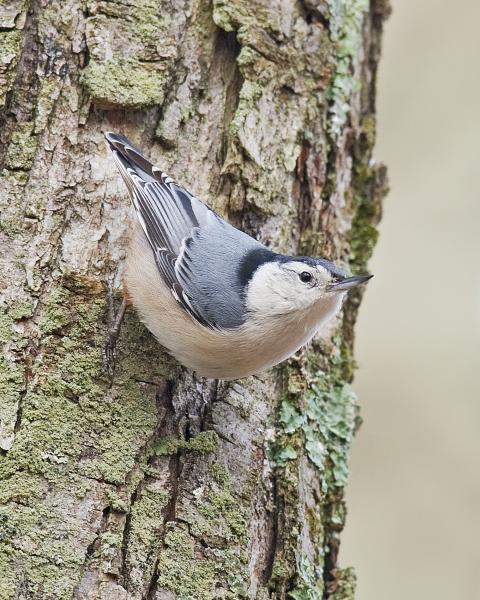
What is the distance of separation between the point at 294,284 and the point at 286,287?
1.5 inches

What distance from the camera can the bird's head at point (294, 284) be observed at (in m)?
2.66

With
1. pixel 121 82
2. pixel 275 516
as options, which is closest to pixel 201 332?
pixel 275 516

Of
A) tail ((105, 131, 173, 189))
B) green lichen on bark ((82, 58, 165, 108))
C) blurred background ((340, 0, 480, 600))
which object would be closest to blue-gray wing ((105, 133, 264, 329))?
tail ((105, 131, 173, 189))

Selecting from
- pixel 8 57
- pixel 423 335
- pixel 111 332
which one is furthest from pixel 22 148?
pixel 423 335

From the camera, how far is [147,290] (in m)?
2.73

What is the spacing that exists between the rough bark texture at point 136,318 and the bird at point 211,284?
0.21 ft

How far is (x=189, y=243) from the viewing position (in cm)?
284

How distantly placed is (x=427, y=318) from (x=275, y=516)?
2571 millimetres

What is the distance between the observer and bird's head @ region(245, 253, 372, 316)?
2660 millimetres

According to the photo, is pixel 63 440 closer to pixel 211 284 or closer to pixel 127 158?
pixel 211 284

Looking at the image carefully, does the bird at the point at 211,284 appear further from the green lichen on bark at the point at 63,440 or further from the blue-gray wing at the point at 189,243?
the green lichen on bark at the point at 63,440

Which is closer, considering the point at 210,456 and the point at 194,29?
the point at 210,456

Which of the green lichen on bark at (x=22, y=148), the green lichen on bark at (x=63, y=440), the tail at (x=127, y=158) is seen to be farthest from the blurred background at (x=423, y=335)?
the green lichen on bark at (x=22, y=148)

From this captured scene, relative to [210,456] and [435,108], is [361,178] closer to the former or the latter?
[210,456]
